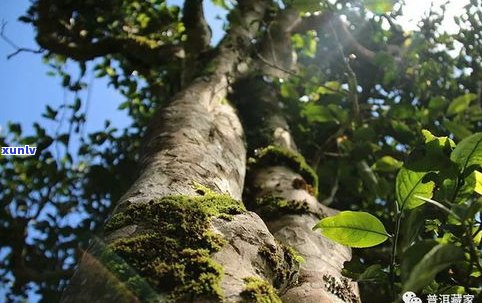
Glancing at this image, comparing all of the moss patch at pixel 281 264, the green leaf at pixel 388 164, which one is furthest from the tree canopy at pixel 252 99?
the moss patch at pixel 281 264

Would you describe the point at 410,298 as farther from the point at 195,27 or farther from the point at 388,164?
the point at 195,27

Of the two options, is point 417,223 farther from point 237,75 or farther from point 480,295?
point 237,75

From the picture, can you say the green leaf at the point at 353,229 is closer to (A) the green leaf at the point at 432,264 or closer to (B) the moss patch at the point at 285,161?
(A) the green leaf at the point at 432,264

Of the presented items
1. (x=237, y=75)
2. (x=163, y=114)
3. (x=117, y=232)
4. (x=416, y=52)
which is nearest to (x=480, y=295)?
(x=117, y=232)

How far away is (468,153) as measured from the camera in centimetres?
113

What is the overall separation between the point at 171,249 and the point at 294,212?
3.23 feet

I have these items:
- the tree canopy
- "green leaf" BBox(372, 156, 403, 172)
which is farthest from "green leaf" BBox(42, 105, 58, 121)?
"green leaf" BBox(372, 156, 403, 172)

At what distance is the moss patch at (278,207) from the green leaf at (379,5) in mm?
1069

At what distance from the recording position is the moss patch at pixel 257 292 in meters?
1.03

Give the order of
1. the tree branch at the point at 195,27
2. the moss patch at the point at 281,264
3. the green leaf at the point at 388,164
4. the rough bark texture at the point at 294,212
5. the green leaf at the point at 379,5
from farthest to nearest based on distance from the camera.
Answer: the tree branch at the point at 195,27 → the green leaf at the point at 388,164 → the green leaf at the point at 379,5 → the rough bark texture at the point at 294,212 → the moss patch at the point at 281,264

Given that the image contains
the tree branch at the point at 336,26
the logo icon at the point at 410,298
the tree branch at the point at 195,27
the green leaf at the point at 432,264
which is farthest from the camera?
the tree branch at the point at 336,26

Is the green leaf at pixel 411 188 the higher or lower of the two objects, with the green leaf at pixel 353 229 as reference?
higher

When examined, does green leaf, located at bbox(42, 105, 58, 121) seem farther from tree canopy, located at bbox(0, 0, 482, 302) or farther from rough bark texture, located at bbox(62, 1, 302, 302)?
rough bark texture, located at bbox(62, 1, 302, 302)

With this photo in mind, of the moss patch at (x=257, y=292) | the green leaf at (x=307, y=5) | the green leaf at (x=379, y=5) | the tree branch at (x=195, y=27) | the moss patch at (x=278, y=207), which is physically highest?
the tree branch at (x=195, y=27)
